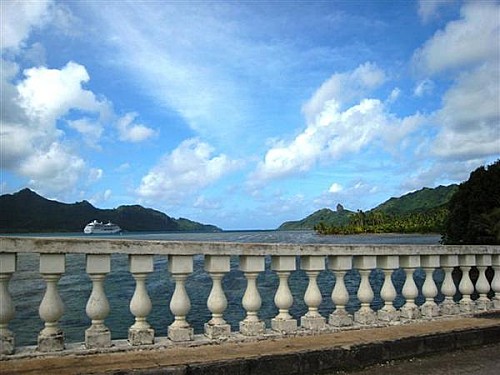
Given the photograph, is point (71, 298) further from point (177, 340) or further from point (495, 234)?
point (495, 234)

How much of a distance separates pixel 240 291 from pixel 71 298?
911 cm

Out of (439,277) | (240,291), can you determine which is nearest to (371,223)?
(439,277)

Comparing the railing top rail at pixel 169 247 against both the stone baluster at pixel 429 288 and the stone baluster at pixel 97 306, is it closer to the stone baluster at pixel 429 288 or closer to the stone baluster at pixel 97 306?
the stone baluster at pixel 97 306

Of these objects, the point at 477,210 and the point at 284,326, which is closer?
the point at 284,326

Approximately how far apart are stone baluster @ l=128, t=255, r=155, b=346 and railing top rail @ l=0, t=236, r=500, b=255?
0.35 ft

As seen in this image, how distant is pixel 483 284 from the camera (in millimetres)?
6965

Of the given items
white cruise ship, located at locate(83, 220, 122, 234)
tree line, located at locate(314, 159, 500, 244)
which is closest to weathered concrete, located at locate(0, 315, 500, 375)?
tree line, located at locate(314, 159, 500, 244)

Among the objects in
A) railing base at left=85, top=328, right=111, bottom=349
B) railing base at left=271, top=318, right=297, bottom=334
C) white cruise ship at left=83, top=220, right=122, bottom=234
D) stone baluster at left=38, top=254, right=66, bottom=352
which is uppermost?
white cruise ship at left=83, top=220, right=122, bottom=234

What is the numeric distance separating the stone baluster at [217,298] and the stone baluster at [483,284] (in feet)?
13.4

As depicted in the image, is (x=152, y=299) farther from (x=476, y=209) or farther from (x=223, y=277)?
(x=476, y=209)

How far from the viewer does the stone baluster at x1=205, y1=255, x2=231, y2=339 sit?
4.84 meters

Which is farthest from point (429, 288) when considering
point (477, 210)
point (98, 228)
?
point (98, 228)

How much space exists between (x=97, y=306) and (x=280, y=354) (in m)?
Answer: 1.72

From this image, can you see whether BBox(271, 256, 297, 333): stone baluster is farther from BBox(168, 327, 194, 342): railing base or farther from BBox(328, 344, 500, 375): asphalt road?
BBox(168, 327, 194, 342): railing base
